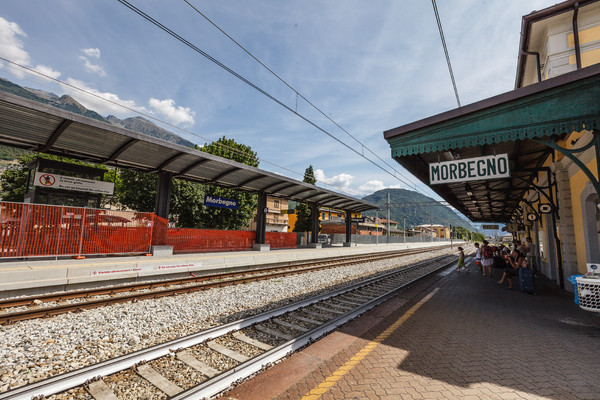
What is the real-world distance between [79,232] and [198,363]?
404 inches

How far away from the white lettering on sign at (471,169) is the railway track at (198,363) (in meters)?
3.81

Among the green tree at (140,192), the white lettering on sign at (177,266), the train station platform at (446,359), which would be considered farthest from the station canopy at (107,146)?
the green tree at (140,192)

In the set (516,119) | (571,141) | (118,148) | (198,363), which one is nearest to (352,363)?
(198,363)

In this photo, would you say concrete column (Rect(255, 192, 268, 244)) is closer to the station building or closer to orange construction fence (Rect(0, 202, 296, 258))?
orange construction fence (Rect(0, 202, 296, 258))

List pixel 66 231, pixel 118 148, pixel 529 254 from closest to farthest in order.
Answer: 1. pixel 66 231
2. pixel 118 148
3. pixel 529 254

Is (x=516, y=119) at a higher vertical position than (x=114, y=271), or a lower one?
higher

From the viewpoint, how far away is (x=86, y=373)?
135 inches

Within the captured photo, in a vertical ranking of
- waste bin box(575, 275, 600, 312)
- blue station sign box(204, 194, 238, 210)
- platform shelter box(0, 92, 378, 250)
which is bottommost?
waste bin box(575, 275, 600, 312)

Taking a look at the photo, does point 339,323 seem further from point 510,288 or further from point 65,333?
point 510,288

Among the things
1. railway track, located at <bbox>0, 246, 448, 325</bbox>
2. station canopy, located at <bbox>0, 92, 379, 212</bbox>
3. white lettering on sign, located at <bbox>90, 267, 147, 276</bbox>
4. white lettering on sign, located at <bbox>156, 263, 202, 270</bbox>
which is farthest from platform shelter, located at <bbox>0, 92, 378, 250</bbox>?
railway track, located at <bbox>0, 246, 448, 325</bbox>

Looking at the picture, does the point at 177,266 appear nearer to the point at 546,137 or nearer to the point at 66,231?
the point at 66,231

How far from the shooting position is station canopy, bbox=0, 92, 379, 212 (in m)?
9.20

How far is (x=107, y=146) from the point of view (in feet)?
38.6

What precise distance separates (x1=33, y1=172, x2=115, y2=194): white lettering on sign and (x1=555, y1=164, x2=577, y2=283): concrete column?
19016 mm
